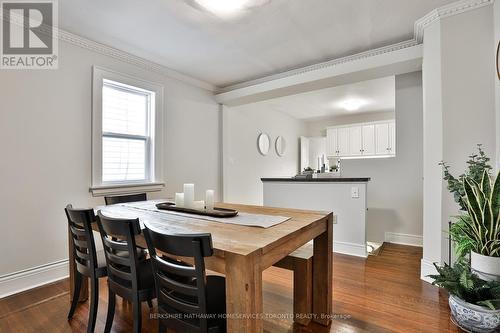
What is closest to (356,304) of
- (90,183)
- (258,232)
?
(258,232)

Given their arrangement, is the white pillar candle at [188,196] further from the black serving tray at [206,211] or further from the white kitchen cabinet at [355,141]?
the white kitchen cabinet at [355,141]

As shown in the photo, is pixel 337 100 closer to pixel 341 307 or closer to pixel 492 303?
pixel 341 307

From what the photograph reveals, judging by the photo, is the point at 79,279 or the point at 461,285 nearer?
the point at 461,285

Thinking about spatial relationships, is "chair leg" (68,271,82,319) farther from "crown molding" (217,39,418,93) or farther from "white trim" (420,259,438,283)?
"crown molding" (217,39,418,93)

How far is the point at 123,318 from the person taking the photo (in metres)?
1.90

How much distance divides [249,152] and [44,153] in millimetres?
3506

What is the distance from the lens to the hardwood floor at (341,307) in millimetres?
1790

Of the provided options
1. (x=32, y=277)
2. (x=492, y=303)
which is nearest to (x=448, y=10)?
(x=492, y=303)

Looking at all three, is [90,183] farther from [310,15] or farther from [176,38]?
[310,15]

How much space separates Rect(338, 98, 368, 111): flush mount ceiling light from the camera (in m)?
5.28

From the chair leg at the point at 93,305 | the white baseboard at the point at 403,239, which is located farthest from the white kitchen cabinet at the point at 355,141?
the chair leg at the point at 93,305

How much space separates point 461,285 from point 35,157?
142 inches

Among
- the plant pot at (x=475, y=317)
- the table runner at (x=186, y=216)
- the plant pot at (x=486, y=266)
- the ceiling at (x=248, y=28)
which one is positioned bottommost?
the plant pot at (x=475, y=317)

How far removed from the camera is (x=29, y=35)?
244 centimetres
